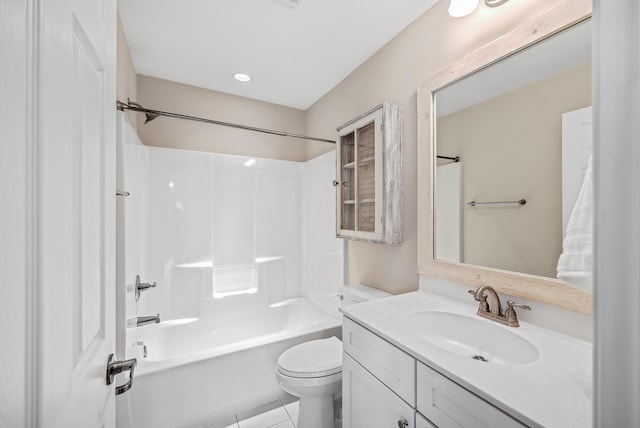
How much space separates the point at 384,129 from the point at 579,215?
3.31 feet

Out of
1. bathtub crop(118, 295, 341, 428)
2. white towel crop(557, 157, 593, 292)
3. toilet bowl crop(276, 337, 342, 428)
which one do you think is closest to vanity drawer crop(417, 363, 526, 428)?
white towel crop(557, 157, 593, 292)

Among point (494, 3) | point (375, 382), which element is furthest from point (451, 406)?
point (494, 3)

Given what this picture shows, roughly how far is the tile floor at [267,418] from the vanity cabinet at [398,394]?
721 mm

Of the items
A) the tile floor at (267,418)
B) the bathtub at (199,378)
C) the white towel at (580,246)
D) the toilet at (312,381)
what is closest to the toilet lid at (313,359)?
the toilet at (312,381)

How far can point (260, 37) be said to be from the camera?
174 centimetres

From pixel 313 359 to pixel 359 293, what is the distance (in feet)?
1.63

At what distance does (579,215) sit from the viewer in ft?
2.72

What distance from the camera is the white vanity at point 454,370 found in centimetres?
64

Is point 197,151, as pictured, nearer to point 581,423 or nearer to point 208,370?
point 208,370

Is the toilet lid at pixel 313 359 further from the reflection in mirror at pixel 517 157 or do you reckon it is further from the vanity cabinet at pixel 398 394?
the reflection in mirror at pixel 517 157

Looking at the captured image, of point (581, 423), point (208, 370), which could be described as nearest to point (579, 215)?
point (581, 423)

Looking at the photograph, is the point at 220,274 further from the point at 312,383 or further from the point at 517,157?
the point at 517,157

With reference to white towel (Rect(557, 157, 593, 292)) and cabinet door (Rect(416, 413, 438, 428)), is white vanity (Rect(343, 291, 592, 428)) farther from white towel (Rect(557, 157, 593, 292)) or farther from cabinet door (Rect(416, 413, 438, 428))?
white towel (Rect(557, 157, 593, 292))

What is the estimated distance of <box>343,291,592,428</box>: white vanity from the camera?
0.64 meters
